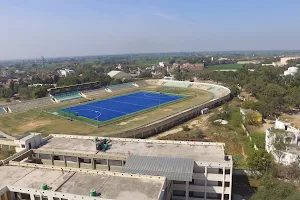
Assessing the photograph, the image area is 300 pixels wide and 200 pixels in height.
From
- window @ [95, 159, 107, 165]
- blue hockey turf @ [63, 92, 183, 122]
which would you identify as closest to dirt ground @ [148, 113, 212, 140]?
blue hockey turf @ [63, 92, 183, 122]

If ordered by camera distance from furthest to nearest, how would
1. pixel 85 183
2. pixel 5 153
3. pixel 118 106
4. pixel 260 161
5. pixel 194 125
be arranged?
pixel 118 106 → pixel 194 125 → pixel 5 153 → pixel 260 161 → pixel 85 183

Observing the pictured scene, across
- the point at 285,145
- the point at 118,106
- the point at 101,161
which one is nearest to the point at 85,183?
the point at 101,161

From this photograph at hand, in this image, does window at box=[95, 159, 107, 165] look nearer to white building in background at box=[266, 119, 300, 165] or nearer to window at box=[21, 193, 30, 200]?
window at box=[21, 193, 30, 200]

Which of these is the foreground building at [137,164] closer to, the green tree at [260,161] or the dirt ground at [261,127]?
the green tree at [260,161]

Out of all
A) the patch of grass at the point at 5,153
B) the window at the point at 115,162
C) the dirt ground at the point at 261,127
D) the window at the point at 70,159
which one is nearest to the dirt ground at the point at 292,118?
the dirt ground at the point at 261,127

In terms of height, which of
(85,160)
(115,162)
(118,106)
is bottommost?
(118,106)

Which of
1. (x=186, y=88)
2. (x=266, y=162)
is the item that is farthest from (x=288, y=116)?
(x=186, y=88)

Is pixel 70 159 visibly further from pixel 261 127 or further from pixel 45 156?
pixel 261 127
